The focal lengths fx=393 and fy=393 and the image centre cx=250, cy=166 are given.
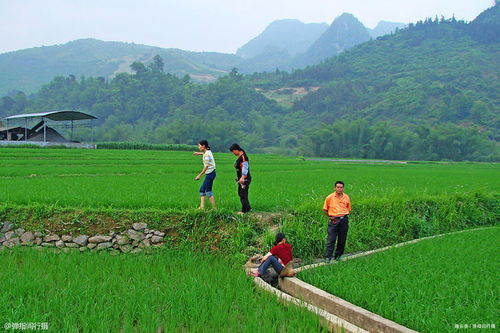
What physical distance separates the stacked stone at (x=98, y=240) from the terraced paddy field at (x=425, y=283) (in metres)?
3.49

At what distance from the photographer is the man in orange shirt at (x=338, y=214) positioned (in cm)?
698

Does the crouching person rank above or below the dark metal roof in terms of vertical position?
below

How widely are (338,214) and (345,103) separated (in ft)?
355

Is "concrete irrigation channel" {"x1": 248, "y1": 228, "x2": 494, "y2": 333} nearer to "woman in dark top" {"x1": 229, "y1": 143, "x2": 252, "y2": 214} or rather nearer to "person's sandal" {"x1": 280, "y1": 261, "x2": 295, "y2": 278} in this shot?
"person's sandal" {"x1": 280, "y1": 261, "x2": 295, "y2": 278}

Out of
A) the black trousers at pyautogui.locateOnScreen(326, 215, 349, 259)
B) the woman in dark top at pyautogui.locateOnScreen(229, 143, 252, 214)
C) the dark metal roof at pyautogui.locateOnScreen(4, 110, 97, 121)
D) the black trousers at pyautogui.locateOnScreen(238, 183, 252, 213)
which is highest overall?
the dark metal roof at pyautogui.locateOnScreen(4, 110, 97, 121)

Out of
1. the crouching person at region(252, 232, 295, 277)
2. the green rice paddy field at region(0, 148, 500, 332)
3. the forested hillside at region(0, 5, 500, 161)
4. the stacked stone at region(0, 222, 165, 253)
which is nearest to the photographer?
the green rice paddy field at region(0, 148, 500, 332)

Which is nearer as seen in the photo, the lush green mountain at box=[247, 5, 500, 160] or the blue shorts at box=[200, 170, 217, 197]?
the blue shorts at box=[200, 170, 217, 197]

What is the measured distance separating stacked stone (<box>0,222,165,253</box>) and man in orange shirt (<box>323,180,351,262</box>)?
345 cm

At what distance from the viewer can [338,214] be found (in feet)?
22.9

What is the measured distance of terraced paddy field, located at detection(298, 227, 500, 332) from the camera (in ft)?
14.9

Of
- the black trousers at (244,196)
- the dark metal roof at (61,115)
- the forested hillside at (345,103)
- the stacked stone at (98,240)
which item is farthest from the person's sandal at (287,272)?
the forested hillside at (345,103)

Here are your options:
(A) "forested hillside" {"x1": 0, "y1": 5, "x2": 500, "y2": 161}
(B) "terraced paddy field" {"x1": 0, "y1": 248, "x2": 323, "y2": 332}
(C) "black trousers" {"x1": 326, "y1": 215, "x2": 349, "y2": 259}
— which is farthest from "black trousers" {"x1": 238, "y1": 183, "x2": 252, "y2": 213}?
(A) "forested hillside" {"x1": 0, "y1": 5, "x2": 500, "y2": 161}

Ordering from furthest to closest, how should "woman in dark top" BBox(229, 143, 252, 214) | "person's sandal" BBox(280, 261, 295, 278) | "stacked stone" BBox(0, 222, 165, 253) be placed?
1. "stacked stone" BBox(0, 222, 165, 253)
2. "woman in dark top" BBox(229, 143, 252, 214)
3. "person's sandal" BBox(280, 261, 295, 278)

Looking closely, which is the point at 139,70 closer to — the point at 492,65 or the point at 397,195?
the point at 492,65
